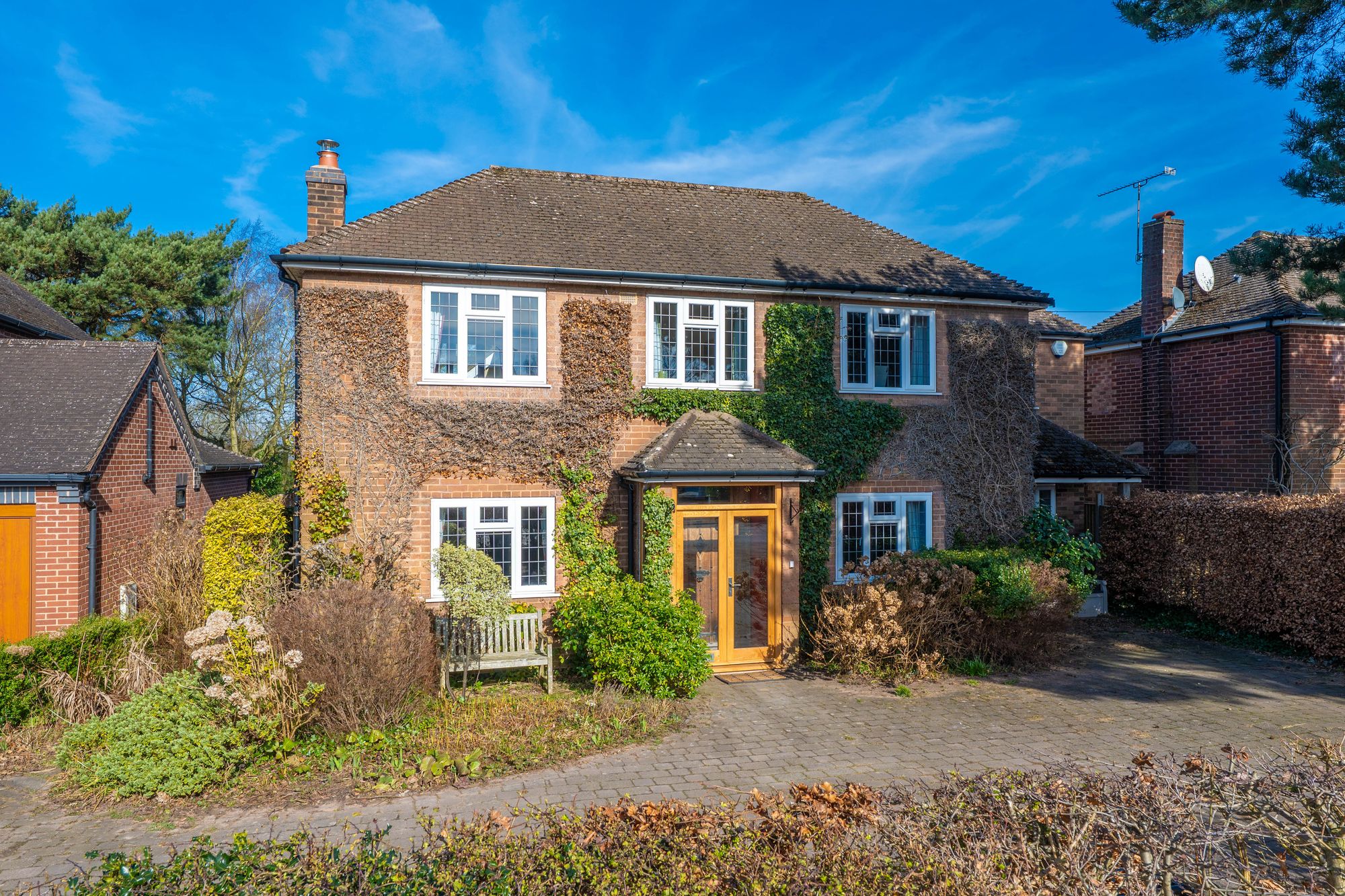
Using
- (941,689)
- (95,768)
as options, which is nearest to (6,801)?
(95,768)

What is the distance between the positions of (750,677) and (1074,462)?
363 inches

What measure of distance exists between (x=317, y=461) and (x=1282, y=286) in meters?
20.6

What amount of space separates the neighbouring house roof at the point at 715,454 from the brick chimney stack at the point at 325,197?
6.57 m

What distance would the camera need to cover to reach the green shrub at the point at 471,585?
10.5 metres

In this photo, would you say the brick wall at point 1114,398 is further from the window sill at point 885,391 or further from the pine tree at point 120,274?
the pine tree at point 120,274

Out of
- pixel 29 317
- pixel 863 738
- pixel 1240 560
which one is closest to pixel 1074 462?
pixel 1240 560

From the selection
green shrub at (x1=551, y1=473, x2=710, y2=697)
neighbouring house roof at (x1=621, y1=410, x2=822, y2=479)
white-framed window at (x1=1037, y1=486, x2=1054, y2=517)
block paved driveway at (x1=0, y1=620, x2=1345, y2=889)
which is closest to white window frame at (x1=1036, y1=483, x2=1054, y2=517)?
white-framed window at (x1=1037, y1=486, x2=1054, y2=517)

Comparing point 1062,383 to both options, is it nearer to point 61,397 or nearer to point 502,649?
point 502,649

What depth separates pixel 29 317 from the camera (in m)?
17.6

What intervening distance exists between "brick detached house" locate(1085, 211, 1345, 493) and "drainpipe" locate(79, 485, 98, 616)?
20.0 m

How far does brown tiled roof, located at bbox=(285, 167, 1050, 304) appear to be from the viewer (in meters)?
12.2

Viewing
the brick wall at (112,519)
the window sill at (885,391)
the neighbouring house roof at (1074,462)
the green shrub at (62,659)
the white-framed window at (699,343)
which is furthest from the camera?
the neighbouring house roof at (1074,462)

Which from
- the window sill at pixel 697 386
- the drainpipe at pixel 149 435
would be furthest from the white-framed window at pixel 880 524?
the drainpipe at pixel 149 435

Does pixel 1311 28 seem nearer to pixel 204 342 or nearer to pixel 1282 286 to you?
pixel 1282 286
